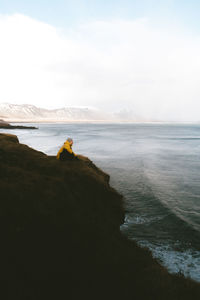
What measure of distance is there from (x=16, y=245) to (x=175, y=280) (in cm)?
409

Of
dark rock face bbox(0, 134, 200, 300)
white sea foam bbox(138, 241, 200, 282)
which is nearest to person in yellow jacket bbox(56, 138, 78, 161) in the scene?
dark rock face bbox(0, 134, 200, 300)

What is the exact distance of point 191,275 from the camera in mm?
5879

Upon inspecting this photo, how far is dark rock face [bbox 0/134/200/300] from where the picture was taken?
157 inches

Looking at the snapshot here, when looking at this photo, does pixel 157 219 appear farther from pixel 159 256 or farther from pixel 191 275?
pixel 191 275

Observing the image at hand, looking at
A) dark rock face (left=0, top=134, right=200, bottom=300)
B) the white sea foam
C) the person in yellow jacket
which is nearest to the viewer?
dark rock face (left=0, top=134, right=200, bottom=300)

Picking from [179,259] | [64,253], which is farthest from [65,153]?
[179,259]

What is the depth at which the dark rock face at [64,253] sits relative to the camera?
3982 mm

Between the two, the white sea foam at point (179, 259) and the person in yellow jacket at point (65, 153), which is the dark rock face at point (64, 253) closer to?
the white sea foam at point (179, 259)

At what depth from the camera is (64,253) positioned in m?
4.73

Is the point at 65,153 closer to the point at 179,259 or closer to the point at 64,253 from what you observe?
the point at 64,253

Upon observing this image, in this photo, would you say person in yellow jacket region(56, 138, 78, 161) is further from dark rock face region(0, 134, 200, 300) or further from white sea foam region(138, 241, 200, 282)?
white sea foam region(138, 241, 200, 282)

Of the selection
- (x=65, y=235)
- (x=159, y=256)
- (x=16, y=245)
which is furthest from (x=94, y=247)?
(x=159, y=256)

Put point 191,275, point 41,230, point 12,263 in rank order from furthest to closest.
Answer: point 191,275
point 41,230
point 12,263

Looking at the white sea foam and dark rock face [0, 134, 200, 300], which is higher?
dark rock face [0, 134, 200, 300]
